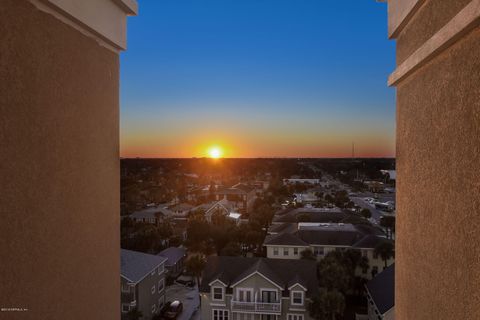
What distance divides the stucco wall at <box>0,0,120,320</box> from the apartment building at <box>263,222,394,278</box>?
73.9 feet

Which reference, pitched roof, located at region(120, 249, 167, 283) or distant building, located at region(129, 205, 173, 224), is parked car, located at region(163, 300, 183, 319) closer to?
pitched roof, located at region(120, 249, 167, 283)

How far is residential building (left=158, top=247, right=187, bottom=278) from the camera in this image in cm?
2555

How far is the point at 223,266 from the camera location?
1823 centimetres

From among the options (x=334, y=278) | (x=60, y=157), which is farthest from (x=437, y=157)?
(x=334, y=278)

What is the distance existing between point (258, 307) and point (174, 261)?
1067 cm

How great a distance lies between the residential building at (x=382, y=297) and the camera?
1491 centimetres

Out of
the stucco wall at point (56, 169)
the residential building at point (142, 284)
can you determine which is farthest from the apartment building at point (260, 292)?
the stucco wall at point (56, 169)

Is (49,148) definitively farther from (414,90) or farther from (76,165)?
(414,90)

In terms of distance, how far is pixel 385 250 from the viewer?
2216 cm

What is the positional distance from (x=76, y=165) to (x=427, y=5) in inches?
83.6

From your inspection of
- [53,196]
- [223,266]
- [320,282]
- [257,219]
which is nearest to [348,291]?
[320,282]

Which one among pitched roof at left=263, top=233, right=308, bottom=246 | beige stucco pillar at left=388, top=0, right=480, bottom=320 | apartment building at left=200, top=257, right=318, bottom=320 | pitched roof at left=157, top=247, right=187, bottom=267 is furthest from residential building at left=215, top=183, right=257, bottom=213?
beige stucco pillar at left=388, top=0, right=480, bottom=320

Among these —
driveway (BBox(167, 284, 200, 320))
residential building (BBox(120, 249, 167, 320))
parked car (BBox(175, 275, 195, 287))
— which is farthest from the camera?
parked car (BBox(175, 275, 195, 287))

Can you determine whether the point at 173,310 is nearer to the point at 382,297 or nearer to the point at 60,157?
the point at 382,297
